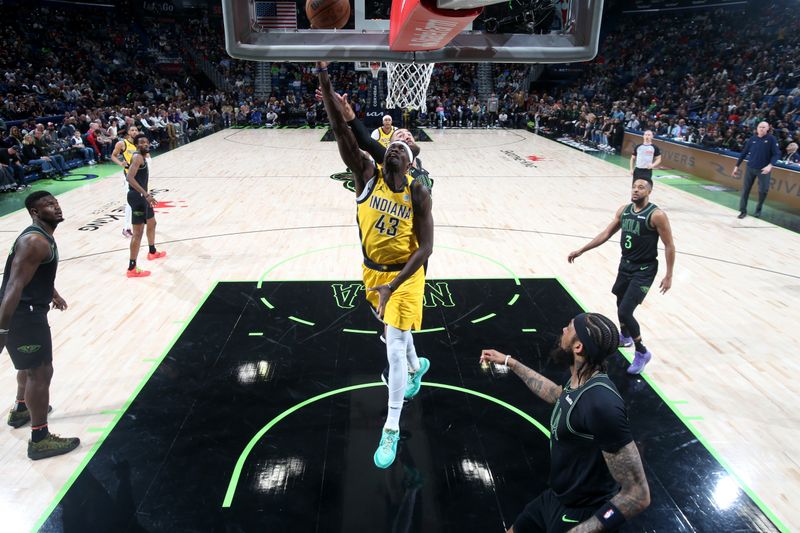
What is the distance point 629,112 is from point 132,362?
796 inches

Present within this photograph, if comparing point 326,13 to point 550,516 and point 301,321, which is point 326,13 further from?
point 550,516

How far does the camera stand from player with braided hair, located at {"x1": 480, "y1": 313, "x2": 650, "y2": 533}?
2100mm

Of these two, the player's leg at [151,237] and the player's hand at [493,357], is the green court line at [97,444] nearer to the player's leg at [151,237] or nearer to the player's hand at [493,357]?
the player's leg at [151,237]

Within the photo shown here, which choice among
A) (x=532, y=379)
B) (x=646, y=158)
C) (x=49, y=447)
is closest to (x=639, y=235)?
(x=532, y=379)

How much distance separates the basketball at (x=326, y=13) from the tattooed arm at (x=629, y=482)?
3.61 metres

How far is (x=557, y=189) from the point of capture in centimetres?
1295

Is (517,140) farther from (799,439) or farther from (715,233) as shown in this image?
(799,439)

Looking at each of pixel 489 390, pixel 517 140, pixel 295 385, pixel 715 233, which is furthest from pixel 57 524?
pixel 517 140

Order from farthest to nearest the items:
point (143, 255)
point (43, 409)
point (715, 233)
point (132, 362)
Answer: point (715, 233)
point (143, 255)
point (132, 362)
point (43, 409)

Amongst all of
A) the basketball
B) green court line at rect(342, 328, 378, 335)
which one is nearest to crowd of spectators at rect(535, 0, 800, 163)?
green court line at rect(342, 328, 378, 335)

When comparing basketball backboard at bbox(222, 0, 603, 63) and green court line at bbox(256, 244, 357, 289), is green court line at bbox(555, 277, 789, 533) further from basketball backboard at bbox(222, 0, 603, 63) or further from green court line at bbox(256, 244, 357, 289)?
green court line at bbox(256, 244, 357, 289)

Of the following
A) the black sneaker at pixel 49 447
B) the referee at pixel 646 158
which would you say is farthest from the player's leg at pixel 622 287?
the referee at pixel 646 158

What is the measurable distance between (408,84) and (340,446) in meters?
12.1

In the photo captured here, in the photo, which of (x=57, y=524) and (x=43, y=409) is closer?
(x=57, y=524)
